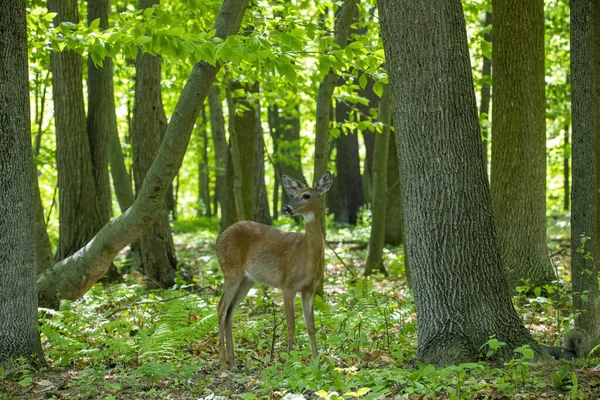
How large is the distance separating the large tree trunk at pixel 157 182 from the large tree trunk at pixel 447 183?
2.60 m

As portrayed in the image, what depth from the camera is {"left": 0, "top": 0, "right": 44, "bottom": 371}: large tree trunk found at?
241 inches

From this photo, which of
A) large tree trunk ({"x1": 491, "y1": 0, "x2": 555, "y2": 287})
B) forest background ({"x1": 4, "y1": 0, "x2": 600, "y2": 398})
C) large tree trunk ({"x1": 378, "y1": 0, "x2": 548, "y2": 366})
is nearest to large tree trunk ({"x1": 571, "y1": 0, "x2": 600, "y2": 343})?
forest background ({"x1": 4, "y1": 0, "x2": 600, "y2": 398})

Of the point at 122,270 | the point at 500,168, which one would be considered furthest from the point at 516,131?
the point at 122,270

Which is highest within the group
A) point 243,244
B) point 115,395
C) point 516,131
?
point 516,131

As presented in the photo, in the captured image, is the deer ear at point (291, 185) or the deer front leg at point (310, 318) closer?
the deer front leg at point (310, 318)

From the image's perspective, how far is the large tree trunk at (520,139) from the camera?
28.6 feet

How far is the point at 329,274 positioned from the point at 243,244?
542cm

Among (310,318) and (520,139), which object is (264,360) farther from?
(520,139)

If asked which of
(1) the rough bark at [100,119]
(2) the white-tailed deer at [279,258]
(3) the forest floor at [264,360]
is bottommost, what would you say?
(3) the forest floor at [264,360]

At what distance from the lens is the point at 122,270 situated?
1289 cm

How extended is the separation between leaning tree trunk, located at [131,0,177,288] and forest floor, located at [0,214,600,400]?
107 cm

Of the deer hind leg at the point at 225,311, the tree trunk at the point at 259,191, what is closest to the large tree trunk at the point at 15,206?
the deer hind leg at the point at 225,311

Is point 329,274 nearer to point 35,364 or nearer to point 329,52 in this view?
point 329,52

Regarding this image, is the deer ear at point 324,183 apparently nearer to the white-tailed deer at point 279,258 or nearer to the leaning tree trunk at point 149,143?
the white-tailed deer at point 279,258
